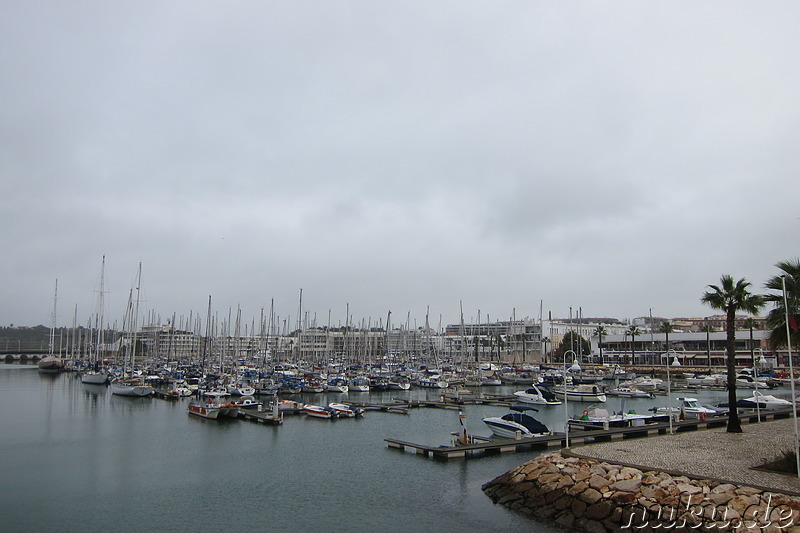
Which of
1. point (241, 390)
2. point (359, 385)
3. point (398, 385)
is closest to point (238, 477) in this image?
A: point (241, 390)

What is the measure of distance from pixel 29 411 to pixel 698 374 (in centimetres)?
11104

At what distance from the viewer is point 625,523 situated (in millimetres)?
20422

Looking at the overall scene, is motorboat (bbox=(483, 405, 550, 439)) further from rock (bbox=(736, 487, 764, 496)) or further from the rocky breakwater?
rock (bbox=(736, 487, 764, 496))

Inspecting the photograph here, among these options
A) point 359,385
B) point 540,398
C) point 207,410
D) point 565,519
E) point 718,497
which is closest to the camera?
point 718,497

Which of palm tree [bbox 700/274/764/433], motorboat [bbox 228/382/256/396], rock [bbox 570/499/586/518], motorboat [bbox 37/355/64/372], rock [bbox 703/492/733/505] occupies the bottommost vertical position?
motorboat [bbox 37/355/64/372]


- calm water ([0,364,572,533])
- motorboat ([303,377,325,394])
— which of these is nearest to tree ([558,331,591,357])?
motorboat ([303,377,325,394])

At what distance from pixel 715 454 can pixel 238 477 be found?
24469mm

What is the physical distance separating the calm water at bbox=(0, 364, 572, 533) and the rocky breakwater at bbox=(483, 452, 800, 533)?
1321 millimetres

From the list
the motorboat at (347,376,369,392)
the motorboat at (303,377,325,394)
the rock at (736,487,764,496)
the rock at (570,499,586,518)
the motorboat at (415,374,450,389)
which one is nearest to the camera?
the rock at (736,487,764,496)

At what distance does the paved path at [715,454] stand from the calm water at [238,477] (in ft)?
19.9

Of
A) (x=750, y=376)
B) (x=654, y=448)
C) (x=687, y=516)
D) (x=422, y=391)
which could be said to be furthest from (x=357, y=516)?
(x=750, y=376)

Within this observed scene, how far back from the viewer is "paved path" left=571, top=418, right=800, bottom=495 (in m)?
21.3

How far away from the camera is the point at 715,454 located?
1033 inches

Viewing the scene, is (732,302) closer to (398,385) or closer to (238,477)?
(238,477)
